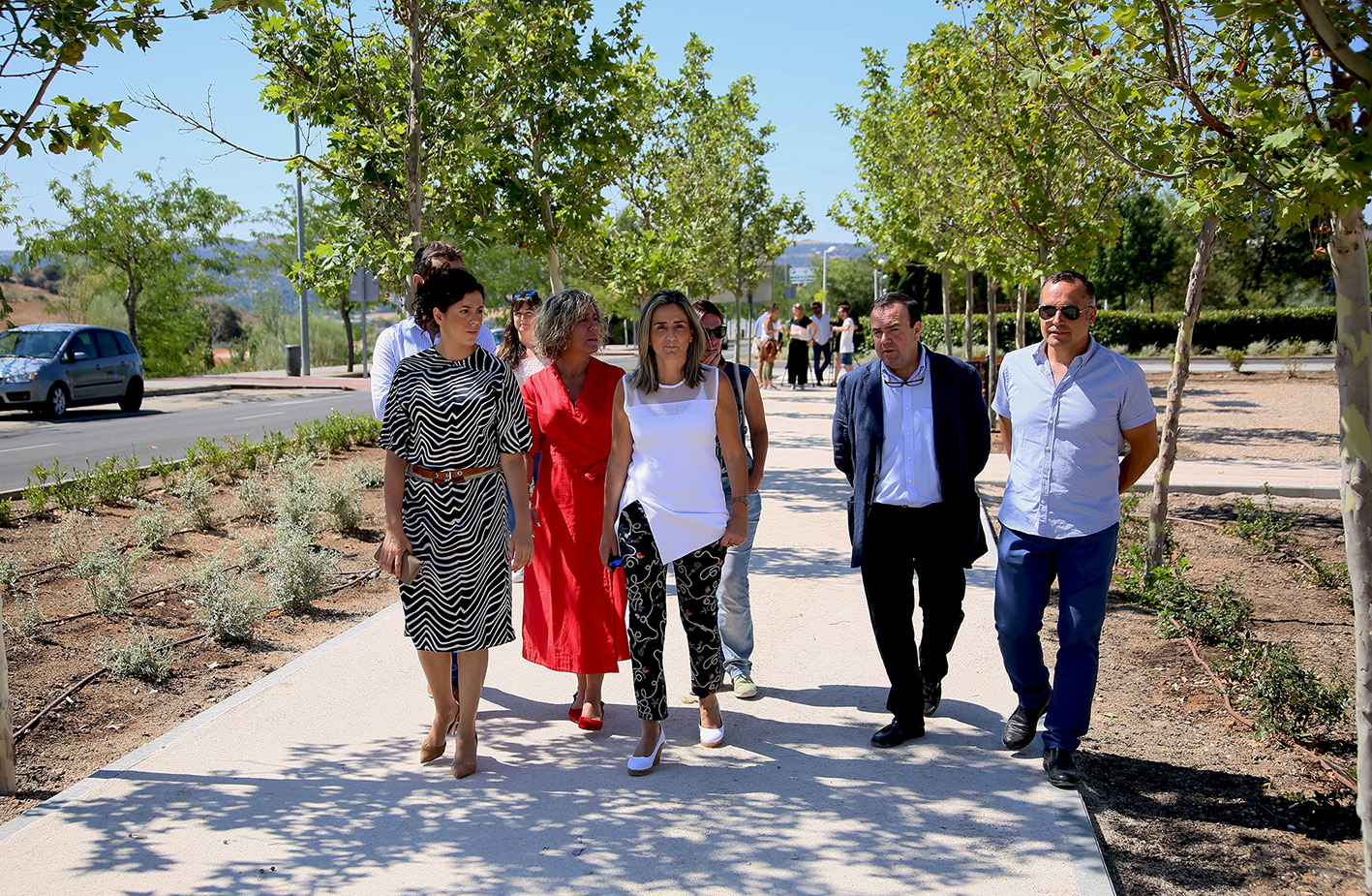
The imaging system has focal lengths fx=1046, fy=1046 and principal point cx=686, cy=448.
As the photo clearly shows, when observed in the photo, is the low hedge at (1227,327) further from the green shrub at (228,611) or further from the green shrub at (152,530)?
the green shrub at (228,611)

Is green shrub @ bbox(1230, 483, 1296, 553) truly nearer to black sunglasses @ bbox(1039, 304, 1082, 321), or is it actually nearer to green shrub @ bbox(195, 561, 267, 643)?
black sunglasses @ bbox(1039, 304, 1082, 321)

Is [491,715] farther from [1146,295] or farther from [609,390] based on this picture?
→ [1146,295]

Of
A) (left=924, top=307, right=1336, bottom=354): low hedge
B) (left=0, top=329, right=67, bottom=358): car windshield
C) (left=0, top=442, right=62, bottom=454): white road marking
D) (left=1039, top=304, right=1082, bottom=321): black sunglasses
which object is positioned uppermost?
(left=924, top=307, right=1336, bottom=354): low hedge

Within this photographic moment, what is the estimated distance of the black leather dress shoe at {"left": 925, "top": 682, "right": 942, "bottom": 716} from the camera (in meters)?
4.65

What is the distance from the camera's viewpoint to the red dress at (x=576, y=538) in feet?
14.6

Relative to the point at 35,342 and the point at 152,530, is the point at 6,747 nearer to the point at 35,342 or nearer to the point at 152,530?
the point at 152,530

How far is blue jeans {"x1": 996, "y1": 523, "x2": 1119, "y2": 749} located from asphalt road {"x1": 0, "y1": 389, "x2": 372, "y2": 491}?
34.5ft

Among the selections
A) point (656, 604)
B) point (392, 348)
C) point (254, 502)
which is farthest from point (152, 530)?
point (656, 604)

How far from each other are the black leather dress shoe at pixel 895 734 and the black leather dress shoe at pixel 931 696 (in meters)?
0.25

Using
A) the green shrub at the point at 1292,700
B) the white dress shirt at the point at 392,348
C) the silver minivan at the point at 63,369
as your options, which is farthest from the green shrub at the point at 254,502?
the silver minivan at the point at 63,369

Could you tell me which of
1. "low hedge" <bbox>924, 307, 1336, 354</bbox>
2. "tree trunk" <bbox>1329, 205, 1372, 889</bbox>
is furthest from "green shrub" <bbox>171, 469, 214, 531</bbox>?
"low hedge" <bbox>924, 307, 1336, 354</bbox>

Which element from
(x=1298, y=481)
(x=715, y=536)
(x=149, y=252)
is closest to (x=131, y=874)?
(x=715, y=536)

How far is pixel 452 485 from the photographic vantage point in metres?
4.07

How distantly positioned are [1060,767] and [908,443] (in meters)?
1.39
